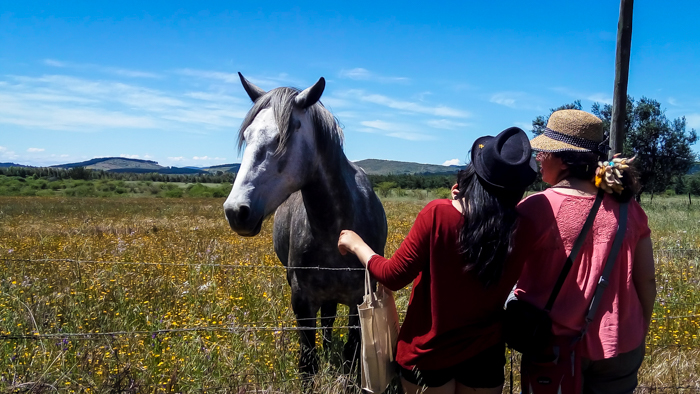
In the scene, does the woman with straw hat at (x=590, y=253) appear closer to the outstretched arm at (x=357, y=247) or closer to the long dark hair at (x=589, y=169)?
the long dark hair at (x=589, y=169)

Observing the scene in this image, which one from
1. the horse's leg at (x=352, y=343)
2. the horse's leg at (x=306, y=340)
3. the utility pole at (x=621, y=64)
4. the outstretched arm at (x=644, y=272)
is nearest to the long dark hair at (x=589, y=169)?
the outstretched arm at (x=644, y=272)

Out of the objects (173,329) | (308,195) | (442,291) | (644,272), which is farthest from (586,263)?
(173,329)

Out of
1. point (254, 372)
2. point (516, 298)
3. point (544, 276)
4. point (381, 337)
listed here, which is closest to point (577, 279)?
point (544, 276)

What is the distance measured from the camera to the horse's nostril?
238 centimetres

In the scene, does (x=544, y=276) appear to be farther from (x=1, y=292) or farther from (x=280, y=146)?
(x=1, y=292)

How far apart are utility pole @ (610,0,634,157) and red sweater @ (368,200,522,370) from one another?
3.79 m

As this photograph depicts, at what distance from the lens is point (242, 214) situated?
240 centimetres

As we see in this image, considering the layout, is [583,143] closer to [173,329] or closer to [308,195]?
[308,195]

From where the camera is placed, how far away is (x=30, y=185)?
52.3 m

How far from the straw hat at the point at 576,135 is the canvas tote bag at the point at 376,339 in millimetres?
1037

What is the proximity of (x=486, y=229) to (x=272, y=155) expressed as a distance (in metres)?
1.40

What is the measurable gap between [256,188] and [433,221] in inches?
44.7

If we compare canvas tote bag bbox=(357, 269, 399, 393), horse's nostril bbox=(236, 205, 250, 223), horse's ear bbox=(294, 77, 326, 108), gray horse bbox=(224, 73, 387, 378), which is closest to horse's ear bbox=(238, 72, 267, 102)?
gray horse bbox=(224, 73, 387, 378)

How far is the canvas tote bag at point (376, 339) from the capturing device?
2.06m
